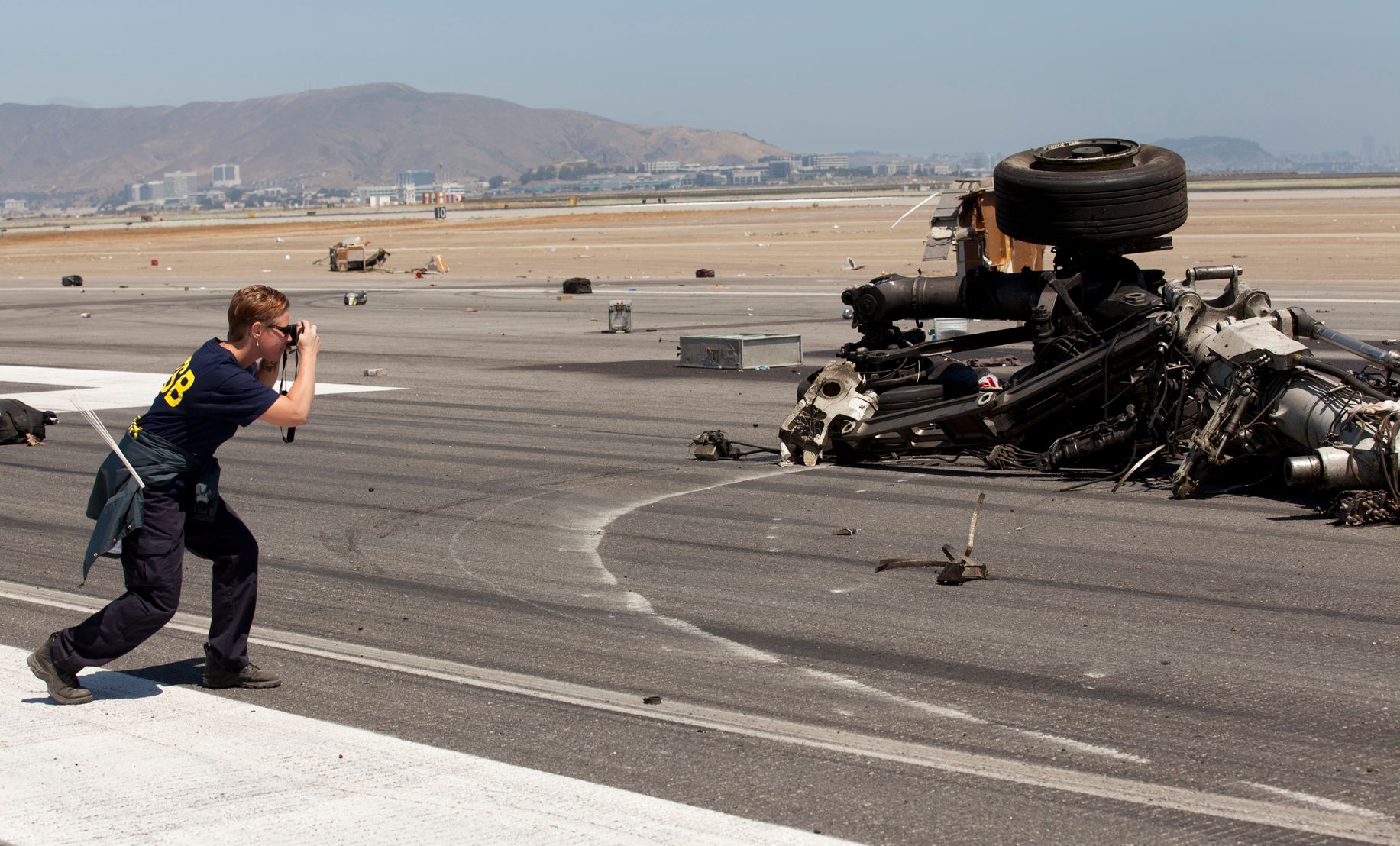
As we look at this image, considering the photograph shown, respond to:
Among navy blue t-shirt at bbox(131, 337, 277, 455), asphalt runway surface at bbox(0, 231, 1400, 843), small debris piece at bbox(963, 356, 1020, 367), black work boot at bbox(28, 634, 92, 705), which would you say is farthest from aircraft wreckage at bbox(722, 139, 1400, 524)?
black work boot at bbox(28, 634, 92, 705)

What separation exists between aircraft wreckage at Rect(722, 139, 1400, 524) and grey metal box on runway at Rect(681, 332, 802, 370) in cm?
689

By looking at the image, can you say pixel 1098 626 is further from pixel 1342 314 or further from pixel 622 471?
pixel 1342 314

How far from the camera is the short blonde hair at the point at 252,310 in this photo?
19.7ft

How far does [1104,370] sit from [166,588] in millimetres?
7133

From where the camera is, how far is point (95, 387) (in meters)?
18.5

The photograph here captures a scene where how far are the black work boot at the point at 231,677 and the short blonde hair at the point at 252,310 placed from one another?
1.40 metres

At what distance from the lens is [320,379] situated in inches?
757

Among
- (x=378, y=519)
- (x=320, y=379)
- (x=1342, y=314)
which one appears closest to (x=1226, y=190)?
(x=1342, y=314)

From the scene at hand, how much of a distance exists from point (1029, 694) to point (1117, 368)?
516 cm

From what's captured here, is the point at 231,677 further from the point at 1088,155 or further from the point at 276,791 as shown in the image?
the point at 1088,155

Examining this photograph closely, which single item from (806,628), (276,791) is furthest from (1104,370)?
(276,791)

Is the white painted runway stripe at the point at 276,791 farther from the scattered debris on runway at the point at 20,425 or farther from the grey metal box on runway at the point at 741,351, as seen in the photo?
the grey metal box on runway at the point at 741,351

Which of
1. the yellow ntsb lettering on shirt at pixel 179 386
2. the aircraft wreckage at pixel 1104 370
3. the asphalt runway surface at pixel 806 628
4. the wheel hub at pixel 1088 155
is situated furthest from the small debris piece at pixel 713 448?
the yellow ntsb lettering on shirt at pixel 179 386

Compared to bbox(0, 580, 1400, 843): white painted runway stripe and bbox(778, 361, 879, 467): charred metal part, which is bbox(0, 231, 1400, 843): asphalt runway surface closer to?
bbox(0, 580, 1400, 843): white painted runway stripe
